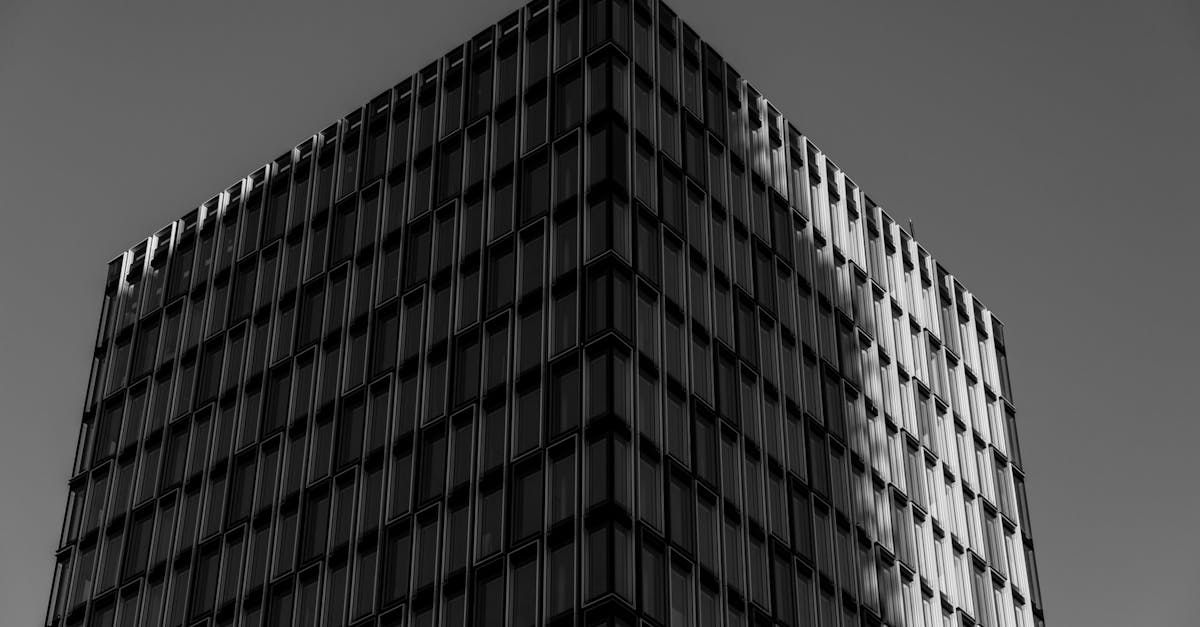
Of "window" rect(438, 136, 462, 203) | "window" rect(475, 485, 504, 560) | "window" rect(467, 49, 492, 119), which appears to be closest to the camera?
"window" rect(475, 485, 504, 560)

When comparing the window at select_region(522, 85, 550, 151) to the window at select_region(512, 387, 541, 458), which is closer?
the window at select_region(512, 387, 541, 458)

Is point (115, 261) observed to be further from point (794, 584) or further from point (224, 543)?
point (794, 584)

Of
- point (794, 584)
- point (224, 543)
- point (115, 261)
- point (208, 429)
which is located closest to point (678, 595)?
point (794, 584)

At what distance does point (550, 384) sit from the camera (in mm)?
77438

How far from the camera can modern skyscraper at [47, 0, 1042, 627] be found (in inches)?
2992

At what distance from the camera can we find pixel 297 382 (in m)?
90.7

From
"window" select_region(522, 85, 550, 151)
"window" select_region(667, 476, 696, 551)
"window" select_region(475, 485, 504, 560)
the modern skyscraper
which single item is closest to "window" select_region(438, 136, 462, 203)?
the modern skyscraper

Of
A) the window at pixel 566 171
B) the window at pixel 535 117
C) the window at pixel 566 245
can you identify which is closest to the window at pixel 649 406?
the window at pixel 566 245

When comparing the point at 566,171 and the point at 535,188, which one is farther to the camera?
the point at 535,188

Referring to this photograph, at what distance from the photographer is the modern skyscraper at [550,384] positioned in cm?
7600

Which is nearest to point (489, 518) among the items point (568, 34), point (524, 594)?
point (524, 594)

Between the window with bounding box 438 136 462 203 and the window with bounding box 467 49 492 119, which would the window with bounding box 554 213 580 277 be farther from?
the window with bounding box 467 49 492 119

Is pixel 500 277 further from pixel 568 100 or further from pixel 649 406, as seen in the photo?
pixel 649 406

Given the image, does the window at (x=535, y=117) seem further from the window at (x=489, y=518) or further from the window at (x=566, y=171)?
the window at (x=489, y=518)
